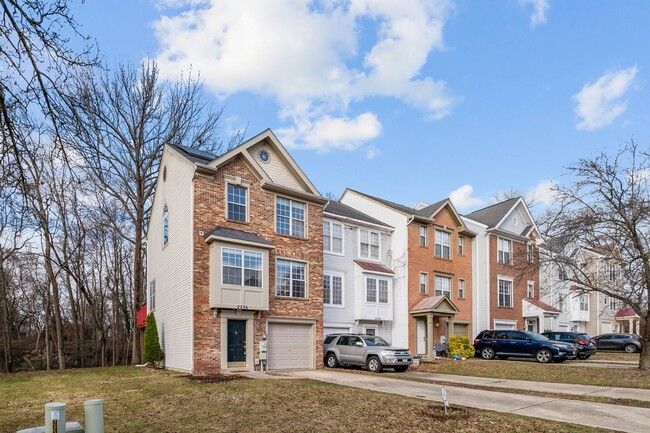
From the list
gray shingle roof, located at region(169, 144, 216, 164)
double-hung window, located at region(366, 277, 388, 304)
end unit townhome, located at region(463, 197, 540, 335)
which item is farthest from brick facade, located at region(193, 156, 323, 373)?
end unit townhome, located at region(463, 197, 540, 335)

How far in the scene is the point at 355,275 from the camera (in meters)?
28.2

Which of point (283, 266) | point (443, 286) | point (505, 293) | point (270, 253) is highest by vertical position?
point (270, 253)

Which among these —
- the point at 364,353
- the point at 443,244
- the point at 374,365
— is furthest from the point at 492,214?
the point at 374,365

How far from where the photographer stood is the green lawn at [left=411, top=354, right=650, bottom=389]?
18.3 m

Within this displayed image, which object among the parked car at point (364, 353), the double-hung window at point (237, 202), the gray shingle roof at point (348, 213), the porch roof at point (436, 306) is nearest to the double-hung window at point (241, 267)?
the double-hung window at point (237, 202)

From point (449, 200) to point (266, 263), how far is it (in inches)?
625

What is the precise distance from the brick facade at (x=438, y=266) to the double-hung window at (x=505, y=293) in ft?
11.3

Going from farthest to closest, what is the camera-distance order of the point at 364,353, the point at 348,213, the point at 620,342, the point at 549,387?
the point at 620,342 < the point at 348,213 < the point at 364,353 < the point at 549,387

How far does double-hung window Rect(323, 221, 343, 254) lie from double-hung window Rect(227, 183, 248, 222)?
641 cm

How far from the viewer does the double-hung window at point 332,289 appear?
2666 cm

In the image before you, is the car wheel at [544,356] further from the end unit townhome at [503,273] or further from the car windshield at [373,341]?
the car windshield at [373,341]

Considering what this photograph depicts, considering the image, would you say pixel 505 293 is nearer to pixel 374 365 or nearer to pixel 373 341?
pixel 373 341

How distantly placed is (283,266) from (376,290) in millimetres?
7846

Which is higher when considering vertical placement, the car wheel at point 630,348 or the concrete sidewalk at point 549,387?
the concrete sidewalk at point 549,387
